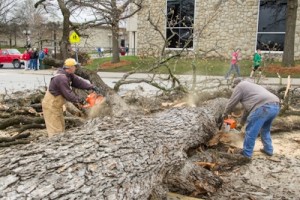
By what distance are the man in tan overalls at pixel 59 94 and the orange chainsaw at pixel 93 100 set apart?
33 cm

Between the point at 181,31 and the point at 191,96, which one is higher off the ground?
the point at 181,31

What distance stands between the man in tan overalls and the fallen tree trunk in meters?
1.40

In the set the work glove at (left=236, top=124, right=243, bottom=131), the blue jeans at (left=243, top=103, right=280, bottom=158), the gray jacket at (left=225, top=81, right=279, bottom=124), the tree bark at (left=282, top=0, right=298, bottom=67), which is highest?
the tree bark at (left=282, top=0, right=298, bottom=67)

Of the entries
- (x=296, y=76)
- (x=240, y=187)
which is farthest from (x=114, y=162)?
(x=296, y=76)

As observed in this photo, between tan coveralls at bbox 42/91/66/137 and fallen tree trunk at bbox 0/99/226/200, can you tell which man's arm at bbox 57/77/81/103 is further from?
fallen tree trunk at bbox 0/99/226/200

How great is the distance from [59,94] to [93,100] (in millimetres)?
860

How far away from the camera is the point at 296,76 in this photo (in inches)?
628

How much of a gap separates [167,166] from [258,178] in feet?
4.80

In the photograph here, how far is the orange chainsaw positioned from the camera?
6.00 meters

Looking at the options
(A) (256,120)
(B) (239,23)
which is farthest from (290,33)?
(A) (256,120)

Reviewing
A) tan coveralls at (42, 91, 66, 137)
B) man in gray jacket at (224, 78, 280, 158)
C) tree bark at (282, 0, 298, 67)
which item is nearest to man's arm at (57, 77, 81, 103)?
tan coveralls at (42, 91, 66, 137)

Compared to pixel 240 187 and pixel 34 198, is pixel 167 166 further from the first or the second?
pixel 34 198

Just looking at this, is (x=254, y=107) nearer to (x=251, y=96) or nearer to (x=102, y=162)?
(x=251, y=96)

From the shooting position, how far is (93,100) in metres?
6.19
